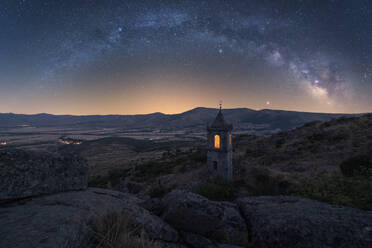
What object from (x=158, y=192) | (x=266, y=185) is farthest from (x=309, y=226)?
(x=158, y=192)

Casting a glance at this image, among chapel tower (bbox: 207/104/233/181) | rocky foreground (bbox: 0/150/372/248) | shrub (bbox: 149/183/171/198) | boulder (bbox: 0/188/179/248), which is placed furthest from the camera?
chapel tower (bbox: 207/104/233/181)

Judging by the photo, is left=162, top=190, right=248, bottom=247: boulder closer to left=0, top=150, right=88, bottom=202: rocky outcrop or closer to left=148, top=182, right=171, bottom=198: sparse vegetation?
left=0, top=150, right=88, bottom=202: rocky outcrop

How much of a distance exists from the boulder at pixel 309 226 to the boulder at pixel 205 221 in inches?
13.9

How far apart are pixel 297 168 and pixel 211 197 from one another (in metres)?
11.8

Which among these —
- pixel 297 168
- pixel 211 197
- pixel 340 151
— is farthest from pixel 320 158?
pixel 211 197

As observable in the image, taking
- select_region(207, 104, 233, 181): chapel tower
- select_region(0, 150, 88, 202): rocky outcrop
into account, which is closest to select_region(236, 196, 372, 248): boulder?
select_region(0, 150, 88, 202): rocky outcrop

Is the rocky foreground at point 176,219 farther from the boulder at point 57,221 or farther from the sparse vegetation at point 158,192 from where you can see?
the sparse vegetation at point 158,192

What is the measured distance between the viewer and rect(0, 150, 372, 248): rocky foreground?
2.40 metres

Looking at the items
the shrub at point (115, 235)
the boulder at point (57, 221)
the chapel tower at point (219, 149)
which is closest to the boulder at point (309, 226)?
the boulder at point (57, 221)

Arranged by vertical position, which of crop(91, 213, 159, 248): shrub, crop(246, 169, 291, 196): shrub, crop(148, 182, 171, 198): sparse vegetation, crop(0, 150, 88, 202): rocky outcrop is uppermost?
crop(0, 150, 88, 202): rocky outcrop

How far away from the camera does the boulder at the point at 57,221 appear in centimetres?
201

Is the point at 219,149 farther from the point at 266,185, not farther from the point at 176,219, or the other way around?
the point at 176,219

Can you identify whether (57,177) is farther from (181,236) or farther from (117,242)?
(181,236)

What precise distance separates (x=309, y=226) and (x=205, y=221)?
6.43ft
